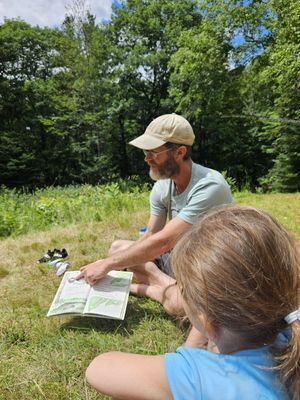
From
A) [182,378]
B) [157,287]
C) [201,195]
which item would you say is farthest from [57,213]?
[182,378]

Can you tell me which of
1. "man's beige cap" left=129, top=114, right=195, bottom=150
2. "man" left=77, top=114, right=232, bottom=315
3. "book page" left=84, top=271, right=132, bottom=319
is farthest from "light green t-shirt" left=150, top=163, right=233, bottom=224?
"book page" left=84, top=271, right=132, bottom=319

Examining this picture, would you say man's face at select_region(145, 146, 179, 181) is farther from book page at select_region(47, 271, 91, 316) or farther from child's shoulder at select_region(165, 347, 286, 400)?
child's shoulder at select_region(165, 347, 286, 400)

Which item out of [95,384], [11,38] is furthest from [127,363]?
[11,38]

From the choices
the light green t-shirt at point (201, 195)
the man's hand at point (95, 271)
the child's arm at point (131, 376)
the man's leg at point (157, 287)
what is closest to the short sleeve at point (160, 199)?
the light green t-shirt at point (201, 195)

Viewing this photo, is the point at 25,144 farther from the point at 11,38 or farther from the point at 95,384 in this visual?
the point at 95,384

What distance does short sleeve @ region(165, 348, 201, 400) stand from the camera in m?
0.90

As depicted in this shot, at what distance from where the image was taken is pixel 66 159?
22.9m

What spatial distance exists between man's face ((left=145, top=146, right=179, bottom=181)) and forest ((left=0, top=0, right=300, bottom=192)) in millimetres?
9170

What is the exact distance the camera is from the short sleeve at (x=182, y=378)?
90 cm

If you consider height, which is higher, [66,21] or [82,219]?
[66,21]

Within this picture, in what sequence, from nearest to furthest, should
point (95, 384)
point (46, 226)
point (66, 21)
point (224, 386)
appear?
point (224, 386) → point (95, 384) → point (46, 226) → point (66, 21)

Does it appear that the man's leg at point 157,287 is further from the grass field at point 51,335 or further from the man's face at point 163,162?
the man's face at point 163,162

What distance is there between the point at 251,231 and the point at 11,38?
24215mm

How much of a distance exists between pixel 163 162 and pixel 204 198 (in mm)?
378
